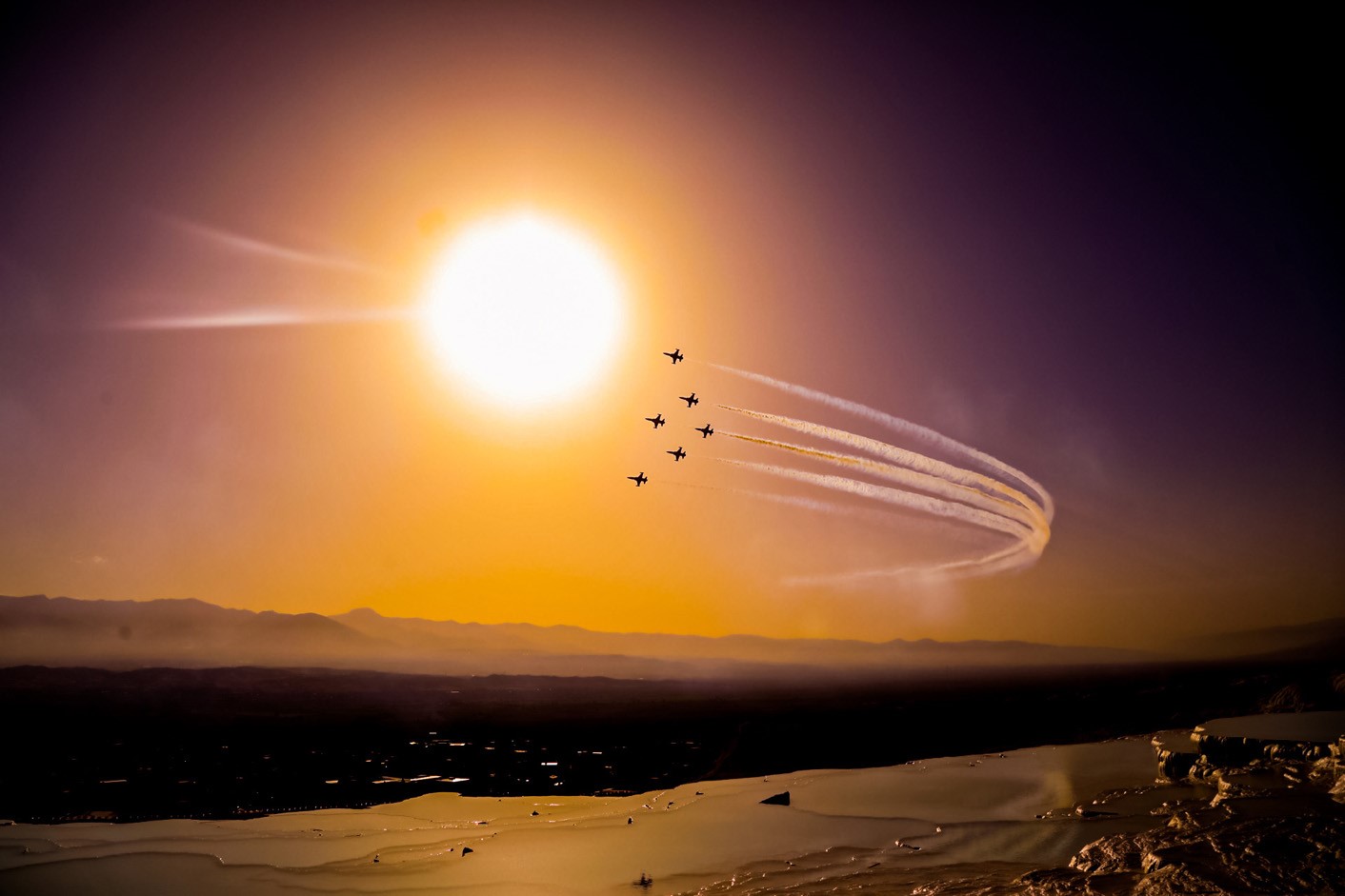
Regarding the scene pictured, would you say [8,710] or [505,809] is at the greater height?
[8,710]

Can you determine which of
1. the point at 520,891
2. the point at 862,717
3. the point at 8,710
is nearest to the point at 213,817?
the point at 520,891

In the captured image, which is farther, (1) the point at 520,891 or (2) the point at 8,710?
(2) the point at 8,710

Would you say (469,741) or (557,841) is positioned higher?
(469,741)

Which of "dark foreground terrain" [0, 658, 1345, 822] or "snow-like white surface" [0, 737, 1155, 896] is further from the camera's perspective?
"dark foreground terrain" [0, 658, 1345, 822]

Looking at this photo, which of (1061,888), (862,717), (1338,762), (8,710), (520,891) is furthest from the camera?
(8,710)

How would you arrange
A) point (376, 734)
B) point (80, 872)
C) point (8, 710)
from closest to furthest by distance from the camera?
1. point (80, 872)
2. point (376, 734)
3. point (8, 710)

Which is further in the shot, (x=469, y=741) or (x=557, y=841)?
(x=469, y=741)

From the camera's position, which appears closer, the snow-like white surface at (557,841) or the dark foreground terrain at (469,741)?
the snow-like white surface at (557,841)

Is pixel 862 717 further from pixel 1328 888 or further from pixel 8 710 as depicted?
pixel 8 710
